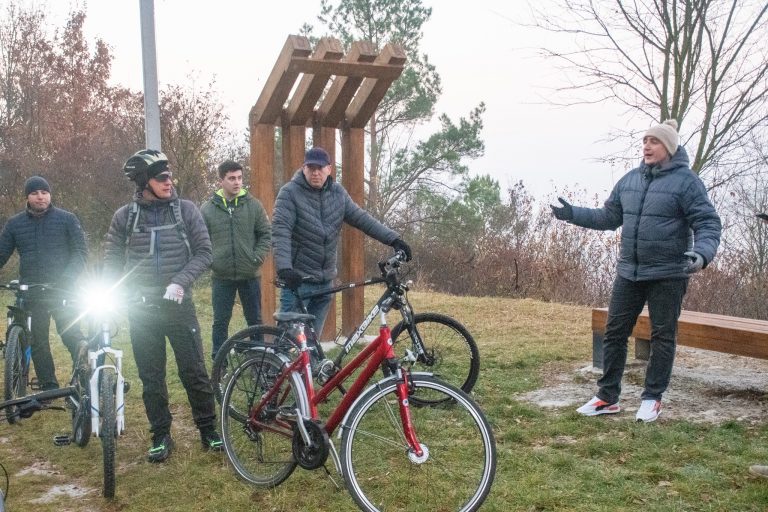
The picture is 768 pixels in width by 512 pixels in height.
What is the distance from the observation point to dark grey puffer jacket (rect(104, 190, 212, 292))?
4648 millimetres

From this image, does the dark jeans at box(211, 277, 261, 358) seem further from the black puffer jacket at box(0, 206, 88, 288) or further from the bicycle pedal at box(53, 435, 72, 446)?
the bicycle pedal at box(53, 435, 72, 446)

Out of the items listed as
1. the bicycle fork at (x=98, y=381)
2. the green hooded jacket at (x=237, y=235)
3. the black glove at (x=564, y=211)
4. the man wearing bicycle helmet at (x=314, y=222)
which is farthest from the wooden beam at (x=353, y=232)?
the bicycle fork at (x=98, y=381)

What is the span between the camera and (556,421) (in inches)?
207

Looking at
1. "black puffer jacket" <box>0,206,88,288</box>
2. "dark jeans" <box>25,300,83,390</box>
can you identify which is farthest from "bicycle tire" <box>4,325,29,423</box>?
"black puffer jacket" <box>0,206,88,288</box>

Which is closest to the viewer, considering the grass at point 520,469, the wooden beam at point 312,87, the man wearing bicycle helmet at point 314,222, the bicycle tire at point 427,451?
the bicycle tire at point 427,451

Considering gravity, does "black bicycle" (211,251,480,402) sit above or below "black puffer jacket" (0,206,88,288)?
below

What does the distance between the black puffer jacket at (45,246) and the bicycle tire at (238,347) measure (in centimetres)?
182

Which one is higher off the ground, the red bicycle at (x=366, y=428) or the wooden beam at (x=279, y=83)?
the wooden beam at (x=279, y=83)

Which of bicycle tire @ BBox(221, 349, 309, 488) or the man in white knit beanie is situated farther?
the man in white knit beanie

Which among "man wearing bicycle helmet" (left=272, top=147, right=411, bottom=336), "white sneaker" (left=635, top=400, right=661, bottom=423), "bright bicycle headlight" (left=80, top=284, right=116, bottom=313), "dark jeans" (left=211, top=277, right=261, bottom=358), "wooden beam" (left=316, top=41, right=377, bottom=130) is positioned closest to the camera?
"bright bicycle headlight" (left=80, top=284, right=116, bottom=313)

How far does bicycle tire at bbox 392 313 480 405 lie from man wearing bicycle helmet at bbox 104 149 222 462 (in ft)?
4.40

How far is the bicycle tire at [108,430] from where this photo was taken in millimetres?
4234

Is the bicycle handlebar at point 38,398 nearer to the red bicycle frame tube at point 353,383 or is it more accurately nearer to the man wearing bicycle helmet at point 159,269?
the man wearing bicycle helmet at point 159,269

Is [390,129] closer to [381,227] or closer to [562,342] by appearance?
[562,342]
